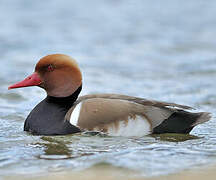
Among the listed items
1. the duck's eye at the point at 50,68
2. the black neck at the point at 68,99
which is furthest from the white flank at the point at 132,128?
the duck's eye at the point at 50,68

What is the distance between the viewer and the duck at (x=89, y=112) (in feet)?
19.1

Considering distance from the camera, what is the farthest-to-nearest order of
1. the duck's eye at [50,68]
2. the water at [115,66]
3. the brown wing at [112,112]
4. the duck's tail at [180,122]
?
the duck's eye at [50,68]
the duck's tail at [180,122]
the brown wing at [112,112]
the water at [115,66]

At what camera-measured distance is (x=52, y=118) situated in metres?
5.98

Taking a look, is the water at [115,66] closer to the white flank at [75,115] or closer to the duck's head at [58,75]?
the white flank at [75,115]

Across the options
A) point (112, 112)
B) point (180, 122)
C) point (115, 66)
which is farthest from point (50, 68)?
point (115, 66)

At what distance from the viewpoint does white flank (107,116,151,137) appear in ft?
19.2

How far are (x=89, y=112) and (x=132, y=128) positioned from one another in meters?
0.49

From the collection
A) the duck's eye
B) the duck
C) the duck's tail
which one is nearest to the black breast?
the duck

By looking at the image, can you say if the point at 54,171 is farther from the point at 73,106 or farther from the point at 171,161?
the point at 73,106

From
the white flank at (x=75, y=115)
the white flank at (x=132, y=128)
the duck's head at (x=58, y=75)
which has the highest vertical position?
the duck's head at (x=58, y=75)

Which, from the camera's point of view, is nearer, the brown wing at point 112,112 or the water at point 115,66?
the water at point 115,66

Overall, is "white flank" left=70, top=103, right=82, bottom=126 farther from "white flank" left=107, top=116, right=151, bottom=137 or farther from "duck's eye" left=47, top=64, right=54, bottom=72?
"duck's eye" left=47, top=64, right=54, bottom=72

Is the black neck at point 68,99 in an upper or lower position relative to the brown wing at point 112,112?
upper

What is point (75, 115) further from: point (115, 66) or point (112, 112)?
point (115, 66)
